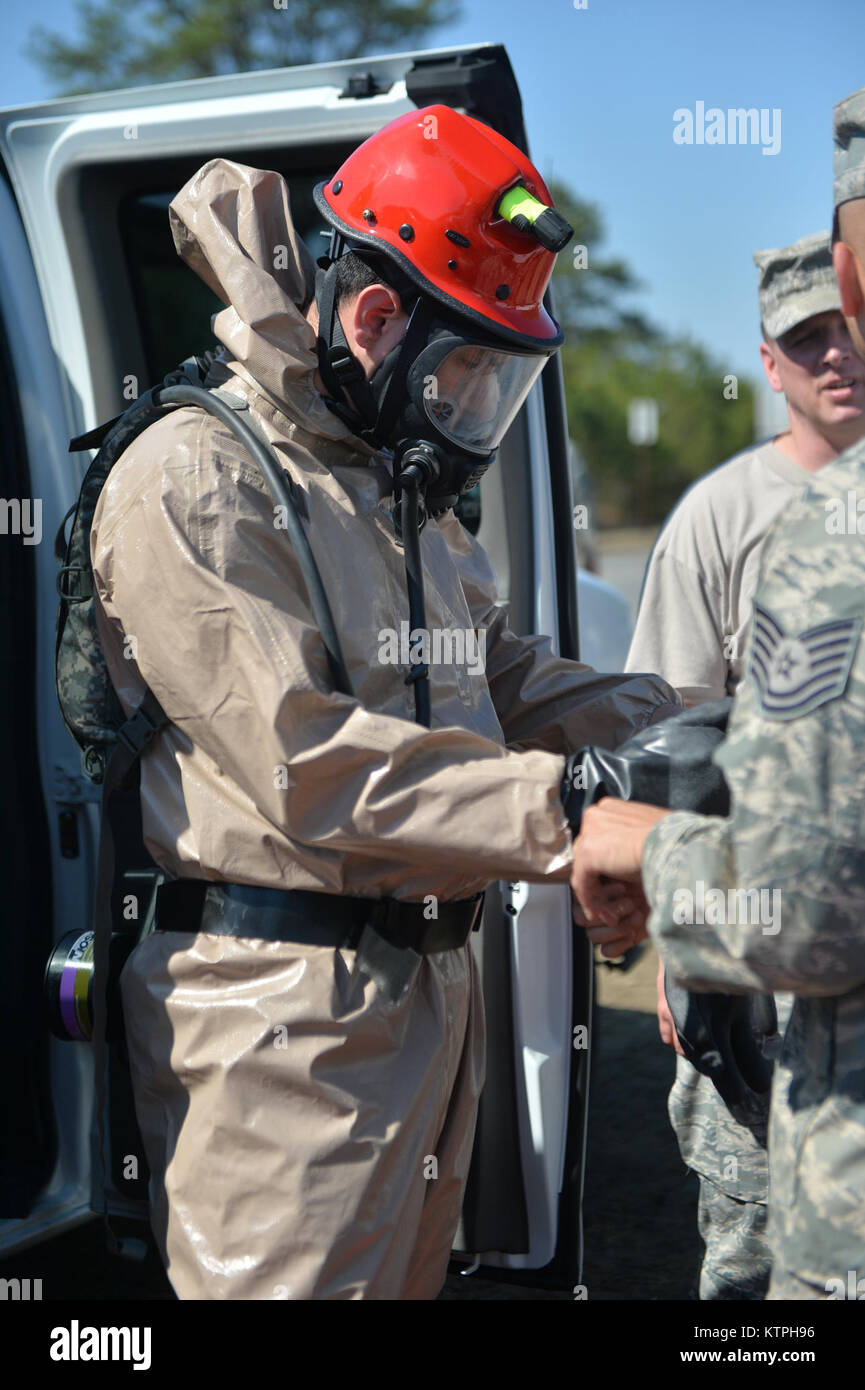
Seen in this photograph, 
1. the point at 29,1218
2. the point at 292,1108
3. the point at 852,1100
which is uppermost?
the point at 852,1100

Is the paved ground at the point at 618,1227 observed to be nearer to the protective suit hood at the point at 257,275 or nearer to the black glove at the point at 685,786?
the black glove at the point at 685,786

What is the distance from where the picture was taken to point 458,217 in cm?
219

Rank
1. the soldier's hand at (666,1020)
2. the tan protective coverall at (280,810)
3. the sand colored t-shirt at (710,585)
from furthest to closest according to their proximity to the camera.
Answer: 1. the sand colored t-shirt at (710,585)
2. the soldier's hand at (666,1020)
3. the tan protective coverall at (280,810)

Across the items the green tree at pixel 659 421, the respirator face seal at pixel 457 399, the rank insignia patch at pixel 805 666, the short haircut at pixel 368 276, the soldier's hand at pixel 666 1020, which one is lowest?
the soldier's hand at pixel 666 1020

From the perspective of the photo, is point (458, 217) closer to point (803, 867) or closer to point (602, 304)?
point (803, 867)

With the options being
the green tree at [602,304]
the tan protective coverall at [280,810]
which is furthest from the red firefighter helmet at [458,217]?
the green tree at [602,304]

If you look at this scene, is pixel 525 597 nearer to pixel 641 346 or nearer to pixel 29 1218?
pixel 29 1218

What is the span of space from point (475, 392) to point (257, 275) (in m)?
0.40

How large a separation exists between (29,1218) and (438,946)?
1.20 m

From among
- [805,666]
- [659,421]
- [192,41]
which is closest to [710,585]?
[805,666]

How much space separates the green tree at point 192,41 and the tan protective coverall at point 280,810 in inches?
1308

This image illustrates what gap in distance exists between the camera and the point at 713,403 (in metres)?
53.8

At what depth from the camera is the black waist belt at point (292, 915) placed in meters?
2.05

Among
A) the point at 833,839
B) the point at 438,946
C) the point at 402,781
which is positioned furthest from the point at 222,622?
the point at 833,839
